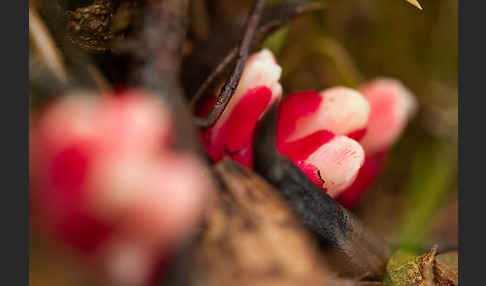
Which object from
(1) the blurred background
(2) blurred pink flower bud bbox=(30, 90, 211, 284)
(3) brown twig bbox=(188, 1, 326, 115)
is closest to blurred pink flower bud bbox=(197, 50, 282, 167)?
(3) brown twig bbox=(188, 1, 326, 115)

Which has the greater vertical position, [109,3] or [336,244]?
[109,3]

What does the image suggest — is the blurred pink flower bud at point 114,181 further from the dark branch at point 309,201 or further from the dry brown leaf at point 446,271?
the dry brown leaf at point 446,271

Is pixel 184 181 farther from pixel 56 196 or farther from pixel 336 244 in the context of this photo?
pixel 336 244

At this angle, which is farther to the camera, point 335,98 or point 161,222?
point 335,98

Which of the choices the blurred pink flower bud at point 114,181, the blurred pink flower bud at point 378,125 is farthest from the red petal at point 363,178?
the blurred pink flower bud at point 114,181

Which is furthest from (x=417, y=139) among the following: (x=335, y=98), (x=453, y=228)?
(x=335, y=98)

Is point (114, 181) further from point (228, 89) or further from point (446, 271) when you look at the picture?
point (446, 271)

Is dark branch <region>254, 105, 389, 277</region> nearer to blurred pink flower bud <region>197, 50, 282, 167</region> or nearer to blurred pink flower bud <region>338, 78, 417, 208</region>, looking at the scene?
blurred pink flower bud <region>197, 50, 282, 167</region>
